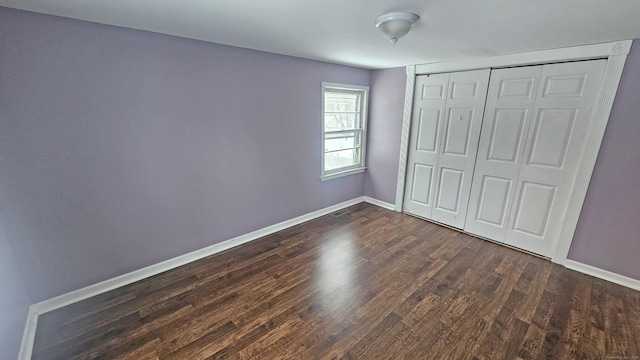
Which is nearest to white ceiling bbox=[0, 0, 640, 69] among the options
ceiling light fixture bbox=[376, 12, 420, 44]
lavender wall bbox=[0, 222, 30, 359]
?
ceiling light fixture bbox=[376, 12, 420, 44]

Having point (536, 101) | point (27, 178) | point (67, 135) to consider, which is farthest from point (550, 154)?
point (27, 178)

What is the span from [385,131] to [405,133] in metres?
0.35

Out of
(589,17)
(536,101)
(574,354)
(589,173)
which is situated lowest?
(574,354)

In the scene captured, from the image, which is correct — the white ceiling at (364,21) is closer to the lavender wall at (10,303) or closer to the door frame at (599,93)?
the door frame at (599,93)

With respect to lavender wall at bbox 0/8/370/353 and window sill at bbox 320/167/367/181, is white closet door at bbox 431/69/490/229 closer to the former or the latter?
window sill at bbox 320/167/367/181

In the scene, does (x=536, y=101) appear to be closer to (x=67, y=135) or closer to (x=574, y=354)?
(x=574, y=354)

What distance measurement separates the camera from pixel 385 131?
3975 millimetres

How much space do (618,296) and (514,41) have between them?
2410mm

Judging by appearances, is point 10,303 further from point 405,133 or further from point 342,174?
point 405,133

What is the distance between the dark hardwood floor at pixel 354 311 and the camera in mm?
1699

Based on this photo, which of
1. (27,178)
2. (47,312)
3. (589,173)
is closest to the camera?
(27,178)

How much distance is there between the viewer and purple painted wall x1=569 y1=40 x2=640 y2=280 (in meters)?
2.17

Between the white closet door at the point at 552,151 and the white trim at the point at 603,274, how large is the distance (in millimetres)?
203

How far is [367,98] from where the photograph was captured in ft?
13.2
